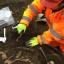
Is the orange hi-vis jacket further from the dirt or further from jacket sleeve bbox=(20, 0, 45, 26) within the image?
the dirt

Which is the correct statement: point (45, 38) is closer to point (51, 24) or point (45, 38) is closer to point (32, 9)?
point (51, 24)

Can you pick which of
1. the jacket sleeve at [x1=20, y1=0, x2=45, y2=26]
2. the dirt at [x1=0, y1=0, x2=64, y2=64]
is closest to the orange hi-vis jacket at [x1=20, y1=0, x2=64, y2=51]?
the jacket sleeve at [x1=20, y1=0, x2=45, y2=26]

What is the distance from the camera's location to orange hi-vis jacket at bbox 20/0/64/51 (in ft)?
6.46

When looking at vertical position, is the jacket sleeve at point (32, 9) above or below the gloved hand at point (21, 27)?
above

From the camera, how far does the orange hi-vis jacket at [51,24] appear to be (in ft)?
6.46

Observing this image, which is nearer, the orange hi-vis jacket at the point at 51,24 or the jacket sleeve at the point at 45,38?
the orange hi-vis jacket at the point at 51,24

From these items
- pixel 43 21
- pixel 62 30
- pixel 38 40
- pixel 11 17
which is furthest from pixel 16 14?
pixel 62 30

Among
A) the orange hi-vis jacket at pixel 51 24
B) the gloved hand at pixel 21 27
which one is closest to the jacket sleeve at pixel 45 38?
the orange hi-vis jacket at pixel 51 24

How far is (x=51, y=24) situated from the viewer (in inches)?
82.4

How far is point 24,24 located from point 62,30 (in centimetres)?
40

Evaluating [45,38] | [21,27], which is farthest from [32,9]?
[45,38]

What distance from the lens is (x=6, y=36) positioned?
7.13ft

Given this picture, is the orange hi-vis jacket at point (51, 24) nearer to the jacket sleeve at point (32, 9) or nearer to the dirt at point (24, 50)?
the jacket sleeve at point (32, 9)

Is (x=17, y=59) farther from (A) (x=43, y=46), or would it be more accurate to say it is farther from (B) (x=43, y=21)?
(B) (x=43, y=21)
